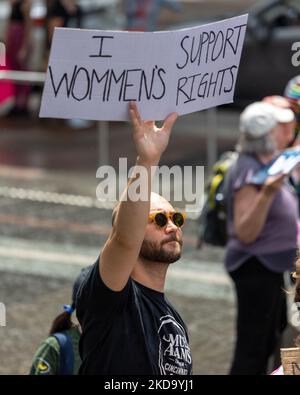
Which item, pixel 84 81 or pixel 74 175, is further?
pixel 74 175

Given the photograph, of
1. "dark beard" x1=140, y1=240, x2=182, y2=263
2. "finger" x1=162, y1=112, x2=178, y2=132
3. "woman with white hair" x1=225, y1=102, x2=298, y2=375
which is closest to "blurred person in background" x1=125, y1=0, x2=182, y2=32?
"woman with white hair" x1=225, y1=102, x2=298, y2=375

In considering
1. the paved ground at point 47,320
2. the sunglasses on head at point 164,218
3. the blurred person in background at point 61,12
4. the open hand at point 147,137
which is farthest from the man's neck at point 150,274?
the blurred person in background at point 61,12

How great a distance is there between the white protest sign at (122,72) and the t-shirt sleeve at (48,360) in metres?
1.30

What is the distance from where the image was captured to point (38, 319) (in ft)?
25.7

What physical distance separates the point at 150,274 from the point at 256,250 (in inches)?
88.9

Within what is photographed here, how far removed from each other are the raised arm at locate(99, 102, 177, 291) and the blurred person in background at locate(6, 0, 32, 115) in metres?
13.1

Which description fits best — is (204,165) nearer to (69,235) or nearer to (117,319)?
(69,235)

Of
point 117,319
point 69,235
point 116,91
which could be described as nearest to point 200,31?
point 116,91

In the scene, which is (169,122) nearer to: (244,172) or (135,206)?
(135,206)

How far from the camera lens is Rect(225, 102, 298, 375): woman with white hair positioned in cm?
627

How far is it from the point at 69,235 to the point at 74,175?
2720 mm

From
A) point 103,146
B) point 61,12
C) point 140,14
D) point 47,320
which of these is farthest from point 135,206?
point 140,14

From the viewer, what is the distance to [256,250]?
629cm

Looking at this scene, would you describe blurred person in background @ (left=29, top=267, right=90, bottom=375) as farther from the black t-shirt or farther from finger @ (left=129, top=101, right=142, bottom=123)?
finger @ (left=129, top=101, right=142, bottom=123)
